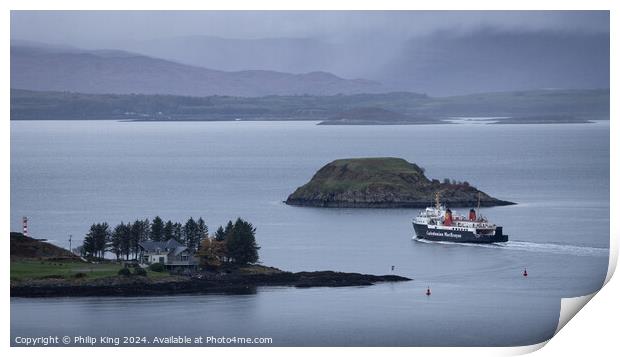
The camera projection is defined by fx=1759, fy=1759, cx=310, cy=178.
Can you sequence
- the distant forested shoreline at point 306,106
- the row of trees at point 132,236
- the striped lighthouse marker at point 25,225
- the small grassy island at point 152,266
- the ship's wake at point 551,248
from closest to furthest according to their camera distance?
the small grassy island at point 152,266 < the row of trees at point 132,236 < the striped lighthouse marker at point 25,225 < the distant forested shoreline at point 306,106 < the ship's wake at point 551,248

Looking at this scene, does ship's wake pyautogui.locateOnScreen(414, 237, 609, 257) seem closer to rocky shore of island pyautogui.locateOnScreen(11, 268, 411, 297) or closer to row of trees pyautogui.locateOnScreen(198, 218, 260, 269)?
Answer: rocky shore of island pyautogui.locateOnScreen(11, 268, 411, 297)

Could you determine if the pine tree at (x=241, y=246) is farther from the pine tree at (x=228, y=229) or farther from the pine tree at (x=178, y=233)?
the pine tree at (x=178, y=233)

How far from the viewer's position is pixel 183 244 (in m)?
17.7

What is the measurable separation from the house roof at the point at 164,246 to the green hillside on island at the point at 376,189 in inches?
239

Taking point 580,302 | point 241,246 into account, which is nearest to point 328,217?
point 241,246

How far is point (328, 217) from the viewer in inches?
886

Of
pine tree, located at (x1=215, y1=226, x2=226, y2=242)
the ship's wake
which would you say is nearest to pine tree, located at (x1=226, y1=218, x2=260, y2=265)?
pine tree, located at (x1=215, y1=226, x2=226, y2=242)

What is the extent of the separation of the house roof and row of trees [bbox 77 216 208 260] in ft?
0.43

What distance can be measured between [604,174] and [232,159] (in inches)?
259

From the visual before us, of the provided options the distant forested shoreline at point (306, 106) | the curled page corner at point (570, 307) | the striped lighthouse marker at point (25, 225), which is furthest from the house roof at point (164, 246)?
the curled page corner at point (570, 307)

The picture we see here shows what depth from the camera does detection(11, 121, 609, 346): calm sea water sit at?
51.2 ft

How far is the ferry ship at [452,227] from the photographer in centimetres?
2097

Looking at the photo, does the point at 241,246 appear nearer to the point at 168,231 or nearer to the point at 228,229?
the point at 228,229

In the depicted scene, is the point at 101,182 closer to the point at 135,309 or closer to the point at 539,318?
the point at 135,309
